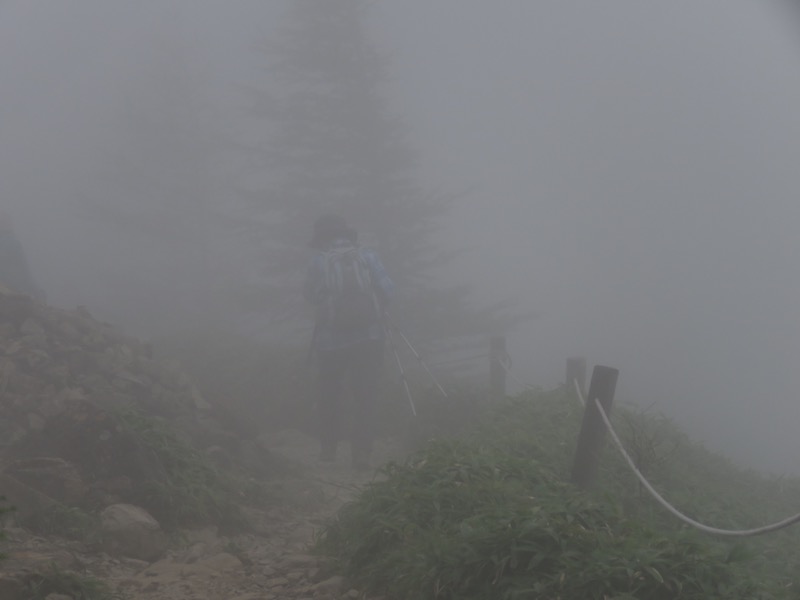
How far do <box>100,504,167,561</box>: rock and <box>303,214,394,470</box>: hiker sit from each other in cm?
423

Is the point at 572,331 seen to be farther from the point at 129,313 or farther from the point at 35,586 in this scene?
the point at 35,586

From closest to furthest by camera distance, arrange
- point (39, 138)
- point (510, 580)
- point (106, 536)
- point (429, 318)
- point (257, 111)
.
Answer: point (510, 580), point (106, 536), point (429, 318), point (257, 111), point (39, 138)

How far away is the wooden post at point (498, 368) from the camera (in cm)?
1120

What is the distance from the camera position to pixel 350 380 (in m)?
10.1

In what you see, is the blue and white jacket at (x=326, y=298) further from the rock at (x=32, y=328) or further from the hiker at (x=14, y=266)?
the hiker at (x=14, y=266)

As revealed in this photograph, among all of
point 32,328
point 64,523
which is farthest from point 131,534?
point 32,328

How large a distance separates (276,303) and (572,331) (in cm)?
2165

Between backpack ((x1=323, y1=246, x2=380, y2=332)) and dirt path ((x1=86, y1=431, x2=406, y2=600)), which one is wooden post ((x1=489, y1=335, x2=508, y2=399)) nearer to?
backpack ((x1=323, y1=246, x2=380, y2=332))

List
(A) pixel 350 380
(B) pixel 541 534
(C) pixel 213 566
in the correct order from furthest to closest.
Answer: (A) pixel 350 380 < (C) pixel 213 566 < (B) pixel 541 534

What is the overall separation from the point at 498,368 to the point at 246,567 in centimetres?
649

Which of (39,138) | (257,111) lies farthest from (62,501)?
(39,138)

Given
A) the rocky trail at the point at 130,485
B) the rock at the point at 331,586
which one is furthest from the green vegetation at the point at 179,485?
the rock at the point at 331,586

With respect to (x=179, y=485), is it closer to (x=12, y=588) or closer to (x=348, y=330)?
(x=12, y=588)

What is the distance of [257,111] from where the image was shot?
1816 cm
